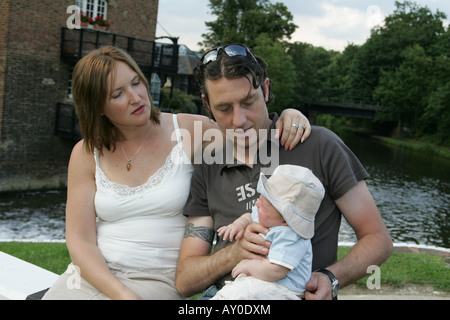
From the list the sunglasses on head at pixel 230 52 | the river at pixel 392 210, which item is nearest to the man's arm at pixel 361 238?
the sunglasses on head at pixel 230 52

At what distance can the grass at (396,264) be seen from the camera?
546 centimetres

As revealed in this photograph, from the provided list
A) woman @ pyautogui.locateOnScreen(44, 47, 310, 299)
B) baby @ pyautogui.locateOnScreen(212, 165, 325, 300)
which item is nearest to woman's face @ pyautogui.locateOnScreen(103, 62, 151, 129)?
woman @ pyautogui.locateOnScreen(44, 47, 310, 299)

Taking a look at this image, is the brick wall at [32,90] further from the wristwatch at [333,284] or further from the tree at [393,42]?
the tree at [393,42]

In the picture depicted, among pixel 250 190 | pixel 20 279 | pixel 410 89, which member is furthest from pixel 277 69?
pixel 250 190

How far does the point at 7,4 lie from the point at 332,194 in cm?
1642

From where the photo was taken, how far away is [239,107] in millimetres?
2539

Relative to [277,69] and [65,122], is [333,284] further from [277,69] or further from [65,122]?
[277,69]

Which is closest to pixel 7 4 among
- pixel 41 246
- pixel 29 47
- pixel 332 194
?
pixel 29 47

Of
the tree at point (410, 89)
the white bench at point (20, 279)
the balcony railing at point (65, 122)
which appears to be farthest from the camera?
the tree at point (410, 89)

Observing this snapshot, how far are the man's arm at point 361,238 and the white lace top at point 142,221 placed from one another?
97 cm

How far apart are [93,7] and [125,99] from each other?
17.0 m

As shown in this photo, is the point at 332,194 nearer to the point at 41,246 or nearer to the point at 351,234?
the point at 41,246
